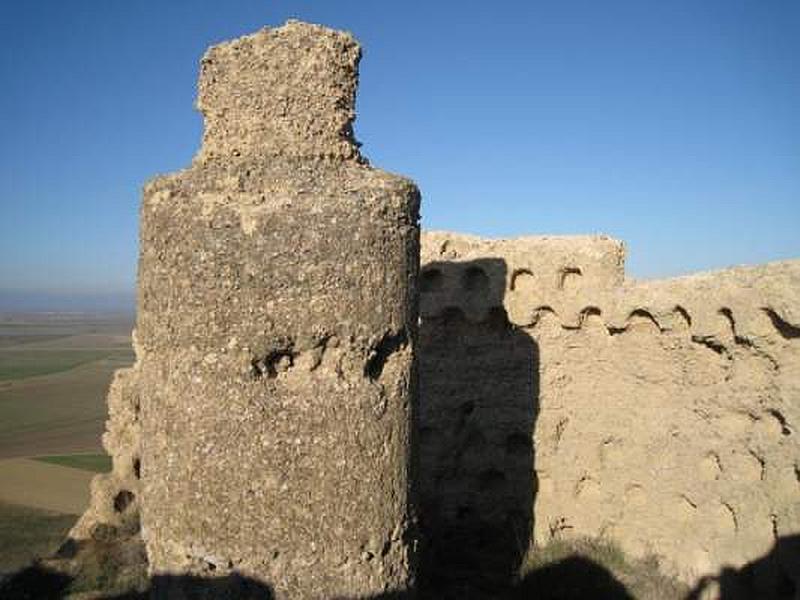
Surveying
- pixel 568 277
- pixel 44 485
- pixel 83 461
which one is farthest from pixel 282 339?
pixel 83 461

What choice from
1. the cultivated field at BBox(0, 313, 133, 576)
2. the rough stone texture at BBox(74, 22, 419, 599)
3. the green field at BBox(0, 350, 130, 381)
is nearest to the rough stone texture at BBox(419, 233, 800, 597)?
the rough stone texture at BBox(74, 22, 419, 599)

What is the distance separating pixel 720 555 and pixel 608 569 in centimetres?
123

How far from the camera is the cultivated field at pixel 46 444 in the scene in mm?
18609

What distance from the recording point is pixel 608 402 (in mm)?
9031

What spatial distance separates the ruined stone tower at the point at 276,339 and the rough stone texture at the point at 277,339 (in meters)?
0.01

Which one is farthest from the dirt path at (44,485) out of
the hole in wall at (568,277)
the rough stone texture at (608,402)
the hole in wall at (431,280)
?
the hole in wall at (568,277)

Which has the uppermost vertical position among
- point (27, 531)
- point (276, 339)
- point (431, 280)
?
point (431, 280)

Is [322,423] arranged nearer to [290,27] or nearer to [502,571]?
[290,27]

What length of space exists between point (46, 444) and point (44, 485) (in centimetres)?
869

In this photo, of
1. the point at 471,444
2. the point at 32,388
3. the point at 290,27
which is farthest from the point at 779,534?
the point at 32,388

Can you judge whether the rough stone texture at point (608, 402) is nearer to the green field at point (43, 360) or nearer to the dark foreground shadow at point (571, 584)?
the dark foreground shadow at point (571, 584)

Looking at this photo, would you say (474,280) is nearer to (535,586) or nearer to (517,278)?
(517,278)

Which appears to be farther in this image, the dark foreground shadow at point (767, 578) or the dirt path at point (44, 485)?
the dirt path at point (44, 485)

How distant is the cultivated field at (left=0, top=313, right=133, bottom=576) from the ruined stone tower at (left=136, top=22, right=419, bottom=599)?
829cm
